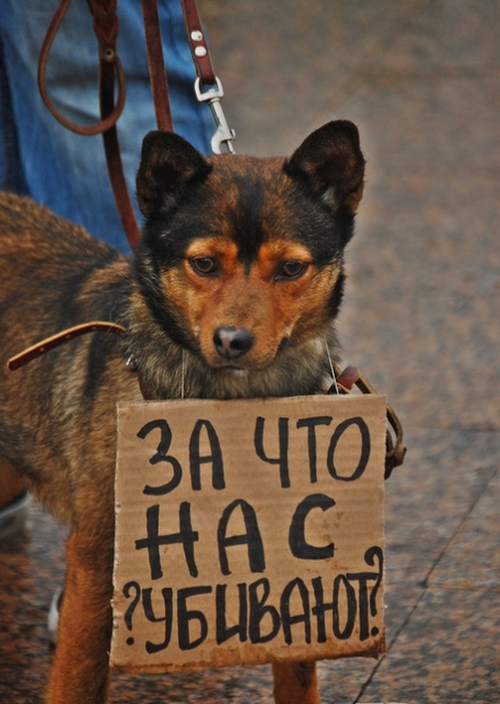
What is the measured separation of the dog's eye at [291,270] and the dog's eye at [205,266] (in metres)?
0.14

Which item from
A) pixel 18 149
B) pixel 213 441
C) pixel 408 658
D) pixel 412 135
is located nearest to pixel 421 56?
pixel 412 135

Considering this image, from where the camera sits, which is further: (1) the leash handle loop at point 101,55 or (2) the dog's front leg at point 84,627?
(1) the leash handle loop at point 101,55

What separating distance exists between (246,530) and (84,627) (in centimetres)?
59

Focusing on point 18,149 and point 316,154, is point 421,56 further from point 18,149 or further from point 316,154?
point 316,154

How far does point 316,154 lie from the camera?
3.19 metres

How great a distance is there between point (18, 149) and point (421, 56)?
483cm

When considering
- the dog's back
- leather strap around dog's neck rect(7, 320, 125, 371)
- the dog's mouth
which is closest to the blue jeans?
the dog's back

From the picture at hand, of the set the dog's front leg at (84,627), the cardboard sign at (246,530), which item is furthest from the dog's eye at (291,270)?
the dog's front leg at (84,627)

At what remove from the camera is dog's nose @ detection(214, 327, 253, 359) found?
2926mm

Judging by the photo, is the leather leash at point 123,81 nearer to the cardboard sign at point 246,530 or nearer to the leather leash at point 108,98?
the leather leash at point 108,98

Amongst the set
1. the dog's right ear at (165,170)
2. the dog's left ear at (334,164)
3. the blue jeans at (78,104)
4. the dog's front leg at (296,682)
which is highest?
the blue jeans at (78,104)

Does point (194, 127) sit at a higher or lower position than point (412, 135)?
lower

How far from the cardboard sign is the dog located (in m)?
0.18

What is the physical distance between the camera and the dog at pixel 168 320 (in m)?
3.03
